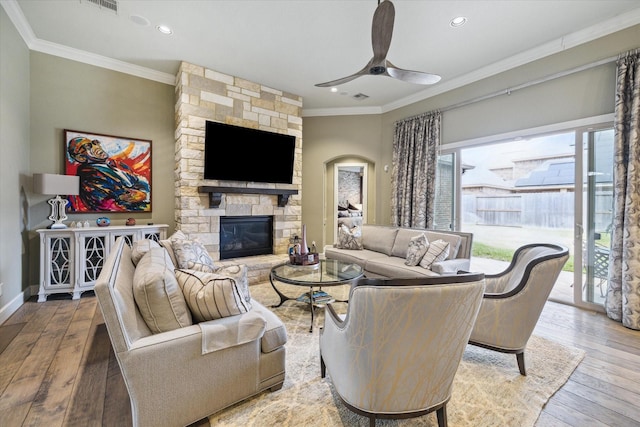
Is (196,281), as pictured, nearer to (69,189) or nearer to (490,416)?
(490,416)

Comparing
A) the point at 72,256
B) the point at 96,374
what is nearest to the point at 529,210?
the point at 96,374

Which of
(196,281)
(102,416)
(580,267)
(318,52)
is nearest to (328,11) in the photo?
(318,52)

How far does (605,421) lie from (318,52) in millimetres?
4293

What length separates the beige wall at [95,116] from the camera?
3.59 meters

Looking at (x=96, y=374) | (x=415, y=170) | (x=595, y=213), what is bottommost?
(x=96, y=374)

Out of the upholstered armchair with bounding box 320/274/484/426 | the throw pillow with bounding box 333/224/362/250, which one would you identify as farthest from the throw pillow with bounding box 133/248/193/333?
the throw pillow with bounding box 333/224/362/250

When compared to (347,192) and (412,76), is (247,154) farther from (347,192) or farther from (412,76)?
(412,76)

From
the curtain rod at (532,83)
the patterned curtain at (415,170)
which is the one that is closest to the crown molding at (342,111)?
the patterned curtain at (415,170)

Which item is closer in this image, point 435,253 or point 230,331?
point 230,331

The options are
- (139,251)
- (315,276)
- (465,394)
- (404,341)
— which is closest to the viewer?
(404,341)

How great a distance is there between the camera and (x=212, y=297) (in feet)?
5.20

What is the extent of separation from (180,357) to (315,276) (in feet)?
5.46

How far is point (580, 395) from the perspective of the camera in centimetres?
185

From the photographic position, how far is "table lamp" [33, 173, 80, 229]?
330 cm
